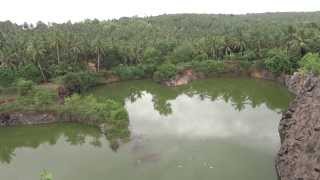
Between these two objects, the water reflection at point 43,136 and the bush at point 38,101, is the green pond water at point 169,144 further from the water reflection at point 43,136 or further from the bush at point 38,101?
the bush at point 38,101

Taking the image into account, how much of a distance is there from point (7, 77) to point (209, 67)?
2066 centimetres

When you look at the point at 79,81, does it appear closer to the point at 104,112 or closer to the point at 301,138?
the point at 104,112

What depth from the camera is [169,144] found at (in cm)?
2612

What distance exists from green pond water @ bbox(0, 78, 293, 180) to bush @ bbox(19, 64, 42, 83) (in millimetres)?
9411

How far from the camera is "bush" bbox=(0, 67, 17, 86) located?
3972cm

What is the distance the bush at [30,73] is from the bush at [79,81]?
321 centimetres

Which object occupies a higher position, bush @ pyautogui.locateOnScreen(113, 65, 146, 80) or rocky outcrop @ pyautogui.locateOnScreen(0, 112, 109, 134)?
bush @ pyautogui.locateOnScreen(113, 65, 146, 80)

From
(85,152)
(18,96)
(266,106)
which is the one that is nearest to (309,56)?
(266,106)

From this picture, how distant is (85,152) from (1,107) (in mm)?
9693

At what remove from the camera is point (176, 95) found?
40.7 meters

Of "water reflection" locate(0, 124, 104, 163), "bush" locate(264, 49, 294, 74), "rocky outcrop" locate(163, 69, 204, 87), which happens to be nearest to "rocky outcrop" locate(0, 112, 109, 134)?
"water reflection" locate(0, 124, 104, 163)

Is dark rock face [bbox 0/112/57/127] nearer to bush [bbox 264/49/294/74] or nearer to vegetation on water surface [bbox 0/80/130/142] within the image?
vegetation on water surface [bbox 0/80/130/142]

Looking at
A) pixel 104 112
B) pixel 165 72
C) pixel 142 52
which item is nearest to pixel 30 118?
pixel 104 112

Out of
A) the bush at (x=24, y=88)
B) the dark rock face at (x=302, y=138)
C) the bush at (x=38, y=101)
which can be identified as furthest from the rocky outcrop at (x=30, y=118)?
the dark rock face at (x=302, y=138)
